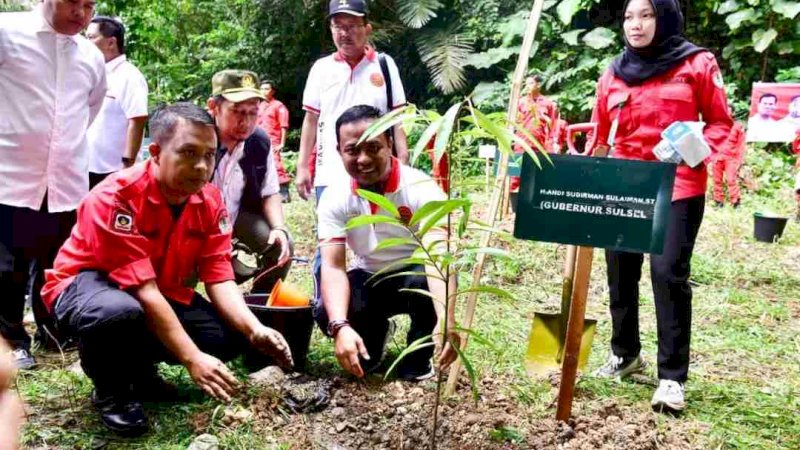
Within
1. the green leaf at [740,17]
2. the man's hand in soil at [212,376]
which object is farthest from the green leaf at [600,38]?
the man's hand in soil at [212,376]

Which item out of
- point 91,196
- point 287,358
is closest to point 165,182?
point 91,196

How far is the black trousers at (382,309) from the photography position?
8.64 feet

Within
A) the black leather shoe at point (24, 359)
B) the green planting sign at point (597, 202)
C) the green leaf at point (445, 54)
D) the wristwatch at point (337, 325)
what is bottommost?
the black leather shoe at point (24, 359)

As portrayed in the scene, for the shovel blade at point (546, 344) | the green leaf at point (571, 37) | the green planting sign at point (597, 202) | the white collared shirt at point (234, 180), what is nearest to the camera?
the green planting sign at point (597, 202)

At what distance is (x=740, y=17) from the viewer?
973 cm

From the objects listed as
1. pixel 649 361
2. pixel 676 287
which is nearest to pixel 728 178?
pixel 649 361

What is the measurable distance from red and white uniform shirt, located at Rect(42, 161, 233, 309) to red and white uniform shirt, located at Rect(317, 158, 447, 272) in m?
0.40

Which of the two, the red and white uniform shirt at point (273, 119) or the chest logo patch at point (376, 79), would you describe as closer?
the chest logo patch at point (376, 79)

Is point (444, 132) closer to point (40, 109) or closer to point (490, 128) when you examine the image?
point (490, 128)

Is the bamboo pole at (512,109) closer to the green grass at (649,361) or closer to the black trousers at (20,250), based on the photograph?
the green grass at (649,361)

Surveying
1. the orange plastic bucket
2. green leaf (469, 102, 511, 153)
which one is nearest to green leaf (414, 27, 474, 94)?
the orange plastic bucket

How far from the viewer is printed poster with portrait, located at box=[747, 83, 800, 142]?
8.93 m

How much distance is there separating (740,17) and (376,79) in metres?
8.46

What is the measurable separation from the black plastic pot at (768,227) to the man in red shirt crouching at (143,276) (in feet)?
17.1
